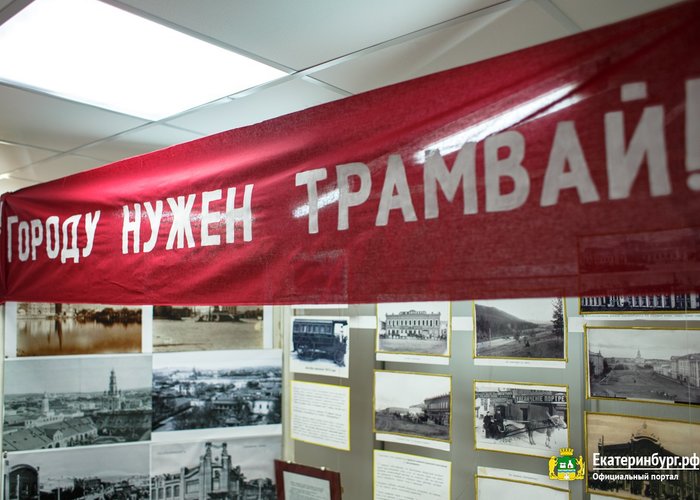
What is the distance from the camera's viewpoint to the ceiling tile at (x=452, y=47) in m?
1.57

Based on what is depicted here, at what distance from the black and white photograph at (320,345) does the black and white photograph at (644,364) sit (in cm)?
124

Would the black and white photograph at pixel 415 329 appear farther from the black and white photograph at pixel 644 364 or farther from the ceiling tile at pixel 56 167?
the ceiling tile at pixel 56 167

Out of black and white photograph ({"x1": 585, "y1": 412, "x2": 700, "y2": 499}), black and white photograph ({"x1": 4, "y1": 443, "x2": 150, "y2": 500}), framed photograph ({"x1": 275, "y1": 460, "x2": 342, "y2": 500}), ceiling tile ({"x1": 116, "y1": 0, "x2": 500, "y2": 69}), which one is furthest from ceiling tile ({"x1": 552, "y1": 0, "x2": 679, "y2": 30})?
black and white photograph ({"x1": 4, "y1": 443, "x2": 150, "y2": 500})

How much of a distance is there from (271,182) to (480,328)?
1.32 metres

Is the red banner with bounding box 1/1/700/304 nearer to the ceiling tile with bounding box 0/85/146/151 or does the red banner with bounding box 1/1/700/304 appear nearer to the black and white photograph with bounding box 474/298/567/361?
the ceiling tile with bounding box 0/85/146/151

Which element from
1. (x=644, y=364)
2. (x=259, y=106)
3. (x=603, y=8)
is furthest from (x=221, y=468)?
(x=603, y=8)

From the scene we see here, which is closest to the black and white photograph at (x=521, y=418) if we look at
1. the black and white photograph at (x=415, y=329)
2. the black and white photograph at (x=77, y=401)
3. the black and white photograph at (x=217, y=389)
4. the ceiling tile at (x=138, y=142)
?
the black and white photograph at (x=415, y=329)

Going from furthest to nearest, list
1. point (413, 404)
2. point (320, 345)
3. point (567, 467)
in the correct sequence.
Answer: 1. point (320, 345)
2. point (413, 404)
3. point (567, 467)

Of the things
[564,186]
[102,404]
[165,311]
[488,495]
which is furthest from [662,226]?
[102,404]

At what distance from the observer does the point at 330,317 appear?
3.19 meters

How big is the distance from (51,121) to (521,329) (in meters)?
2.06

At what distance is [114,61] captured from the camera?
1.84m

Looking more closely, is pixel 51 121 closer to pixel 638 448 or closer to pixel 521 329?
pixel 521 329

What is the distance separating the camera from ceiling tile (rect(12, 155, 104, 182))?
9.62 ft
